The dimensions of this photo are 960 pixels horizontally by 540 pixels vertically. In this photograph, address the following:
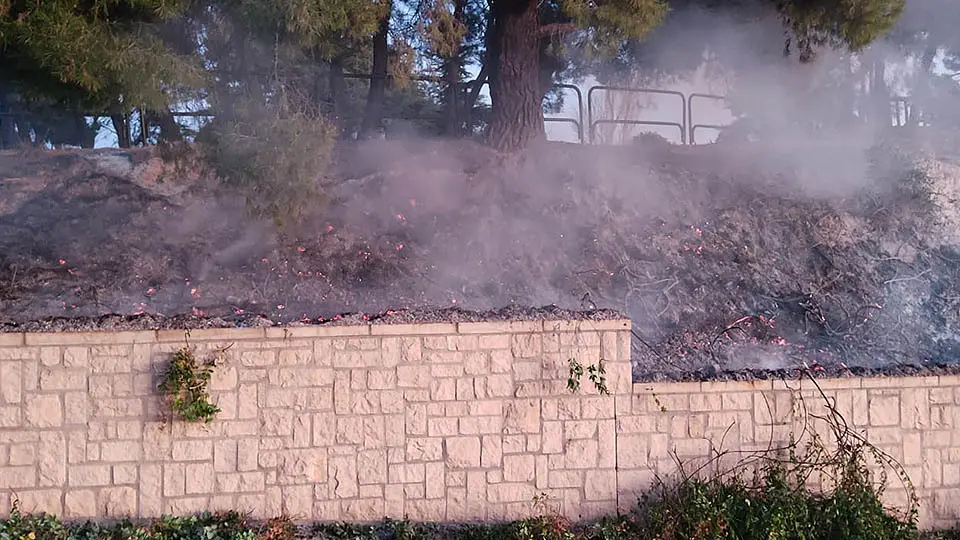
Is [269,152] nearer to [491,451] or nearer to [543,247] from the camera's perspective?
[543,247]

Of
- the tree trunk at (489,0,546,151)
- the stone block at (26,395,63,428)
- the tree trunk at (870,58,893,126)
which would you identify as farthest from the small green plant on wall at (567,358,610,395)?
the tree trunk at (870,58,893,126)

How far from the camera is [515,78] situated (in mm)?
11477

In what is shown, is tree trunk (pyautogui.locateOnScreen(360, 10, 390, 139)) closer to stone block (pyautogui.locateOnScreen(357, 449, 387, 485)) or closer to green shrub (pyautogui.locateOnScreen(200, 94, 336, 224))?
green shrub (pyautogui.locateOnScreen(200, 94, 336, 224))

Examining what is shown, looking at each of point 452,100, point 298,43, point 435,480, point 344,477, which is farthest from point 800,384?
point 452,100

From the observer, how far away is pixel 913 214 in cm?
1133

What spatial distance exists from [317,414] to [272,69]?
4.28m

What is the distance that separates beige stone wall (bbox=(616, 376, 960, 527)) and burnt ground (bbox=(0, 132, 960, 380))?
1.55 meters

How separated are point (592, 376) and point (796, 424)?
1585 millimetres

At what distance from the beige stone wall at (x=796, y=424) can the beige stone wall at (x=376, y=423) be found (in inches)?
0.6

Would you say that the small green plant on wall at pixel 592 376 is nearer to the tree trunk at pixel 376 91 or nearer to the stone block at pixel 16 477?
the stone block at pixel 16 477

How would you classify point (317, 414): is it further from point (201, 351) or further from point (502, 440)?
point (502, 440)

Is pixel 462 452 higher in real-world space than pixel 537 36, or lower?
lower

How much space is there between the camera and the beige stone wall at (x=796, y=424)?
232 inches

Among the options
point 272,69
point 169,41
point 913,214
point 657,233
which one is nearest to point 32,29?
point 169,41
